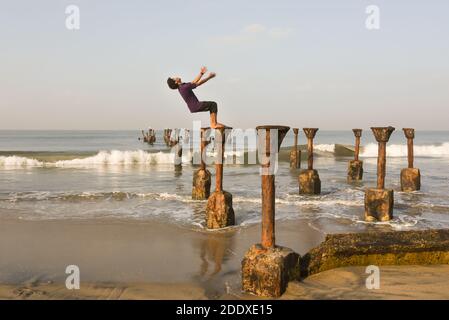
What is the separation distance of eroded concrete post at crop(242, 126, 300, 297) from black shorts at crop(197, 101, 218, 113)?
2347 mm

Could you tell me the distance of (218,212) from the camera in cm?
846

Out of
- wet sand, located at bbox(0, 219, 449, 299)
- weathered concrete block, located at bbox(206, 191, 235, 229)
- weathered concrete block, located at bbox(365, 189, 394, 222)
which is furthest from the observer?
weathered concrete block, located at bbox(365, 189, 394, 222)

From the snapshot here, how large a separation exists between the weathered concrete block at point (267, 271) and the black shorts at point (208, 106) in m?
3.12

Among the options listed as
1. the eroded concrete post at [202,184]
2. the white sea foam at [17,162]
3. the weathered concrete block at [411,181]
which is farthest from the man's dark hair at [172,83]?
the white sea foam at [17,162]

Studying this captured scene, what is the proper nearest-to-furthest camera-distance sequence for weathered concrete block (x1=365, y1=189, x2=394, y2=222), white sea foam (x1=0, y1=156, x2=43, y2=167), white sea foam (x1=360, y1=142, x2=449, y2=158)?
1. weathered concrete block (x1=365, y1=189, x2=394, y2=222)
2. white sea foam (x1=0, y1=156, x2=43, y2=167)
3. white sea foam (x1=360, y1=142, x2=449, y2=158)

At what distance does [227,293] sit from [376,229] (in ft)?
16.3

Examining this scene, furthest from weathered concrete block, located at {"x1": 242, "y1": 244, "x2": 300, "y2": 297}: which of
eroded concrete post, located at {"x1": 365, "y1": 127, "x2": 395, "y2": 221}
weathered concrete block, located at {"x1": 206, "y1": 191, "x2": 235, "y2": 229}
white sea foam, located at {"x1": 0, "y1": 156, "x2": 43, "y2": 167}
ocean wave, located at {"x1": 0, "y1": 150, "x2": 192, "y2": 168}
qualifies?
white sea foam, located at {"x1": 0, "y1": 156, "x2": 43, "y2": 167}

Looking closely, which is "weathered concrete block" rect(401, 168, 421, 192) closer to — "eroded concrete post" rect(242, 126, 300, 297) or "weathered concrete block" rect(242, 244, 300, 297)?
"eroded concrete post" rect(242, 126, 300, 297)

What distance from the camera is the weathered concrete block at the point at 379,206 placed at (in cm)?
924

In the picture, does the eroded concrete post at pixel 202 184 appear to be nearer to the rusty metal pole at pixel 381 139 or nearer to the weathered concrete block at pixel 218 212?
the weathered concrete block at pixel 218 212

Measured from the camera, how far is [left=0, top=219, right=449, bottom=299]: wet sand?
4645mm

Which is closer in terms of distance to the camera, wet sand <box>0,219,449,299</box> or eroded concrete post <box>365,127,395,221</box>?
wet sand <box>0,219,449,299</box>
